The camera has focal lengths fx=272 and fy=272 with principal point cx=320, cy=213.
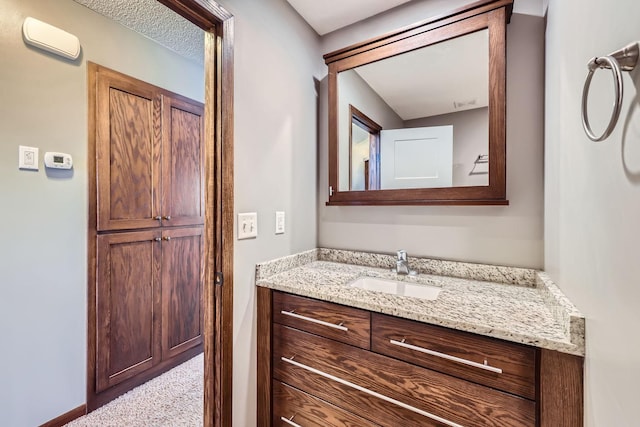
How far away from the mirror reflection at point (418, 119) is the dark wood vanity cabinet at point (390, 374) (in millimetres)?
775

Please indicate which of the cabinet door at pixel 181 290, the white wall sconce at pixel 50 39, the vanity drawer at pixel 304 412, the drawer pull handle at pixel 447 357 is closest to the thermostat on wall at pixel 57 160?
the white wall sconce at pixel 50 39

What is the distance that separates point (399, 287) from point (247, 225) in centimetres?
81

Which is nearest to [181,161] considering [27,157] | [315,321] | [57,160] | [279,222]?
[57,160]

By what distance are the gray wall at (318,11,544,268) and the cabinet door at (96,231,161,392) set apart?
1535 mm

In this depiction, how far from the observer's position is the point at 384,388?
1021 mm

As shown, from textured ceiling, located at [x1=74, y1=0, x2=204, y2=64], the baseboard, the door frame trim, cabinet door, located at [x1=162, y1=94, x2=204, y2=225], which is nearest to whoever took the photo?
the door frame trim

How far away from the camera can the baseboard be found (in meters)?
1.50

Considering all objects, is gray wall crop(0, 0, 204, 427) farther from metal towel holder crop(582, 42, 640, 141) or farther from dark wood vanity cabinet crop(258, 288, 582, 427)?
metal towel holder crop(582, 42, 640, 141)

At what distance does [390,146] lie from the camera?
5.11 feet

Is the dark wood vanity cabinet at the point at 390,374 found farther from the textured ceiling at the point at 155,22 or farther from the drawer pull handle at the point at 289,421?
the textured ceiling at the point at 155,22

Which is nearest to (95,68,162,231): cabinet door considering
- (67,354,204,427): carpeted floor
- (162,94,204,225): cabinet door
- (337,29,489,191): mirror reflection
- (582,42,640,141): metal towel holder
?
(162,94,204,225): cabinet door

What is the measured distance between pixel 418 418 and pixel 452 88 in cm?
146

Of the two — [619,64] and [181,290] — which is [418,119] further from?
[181,290]

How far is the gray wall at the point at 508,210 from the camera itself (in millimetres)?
1210
